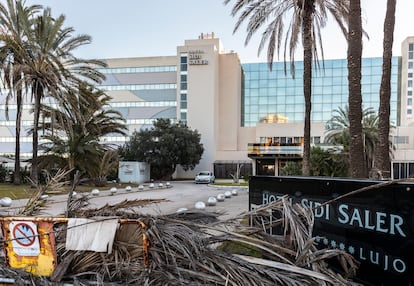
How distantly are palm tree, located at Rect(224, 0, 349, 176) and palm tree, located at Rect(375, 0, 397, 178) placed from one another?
2971mm

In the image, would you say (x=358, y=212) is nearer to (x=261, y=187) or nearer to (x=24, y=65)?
(x=261, y=187)

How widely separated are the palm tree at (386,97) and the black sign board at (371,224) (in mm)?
6373

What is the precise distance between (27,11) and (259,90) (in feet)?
149

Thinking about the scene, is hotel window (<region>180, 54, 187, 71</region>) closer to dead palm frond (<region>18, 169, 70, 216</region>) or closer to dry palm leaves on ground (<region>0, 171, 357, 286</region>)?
dead palm frond (<region>18, 169, 70, 216</region>)

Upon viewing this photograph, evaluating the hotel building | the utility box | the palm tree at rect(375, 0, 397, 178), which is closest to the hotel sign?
the hotel building

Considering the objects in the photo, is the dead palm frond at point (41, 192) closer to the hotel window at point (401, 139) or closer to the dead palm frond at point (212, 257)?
the dead palm frond at point (212, 257)

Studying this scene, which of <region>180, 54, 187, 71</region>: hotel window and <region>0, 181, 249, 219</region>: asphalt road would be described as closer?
<region>0, 181, 249, 219</region>: asphalt road

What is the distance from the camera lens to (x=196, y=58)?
51.6 meters

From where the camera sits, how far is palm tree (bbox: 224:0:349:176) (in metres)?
12.6

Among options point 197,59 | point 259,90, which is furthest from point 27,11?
point 259,90

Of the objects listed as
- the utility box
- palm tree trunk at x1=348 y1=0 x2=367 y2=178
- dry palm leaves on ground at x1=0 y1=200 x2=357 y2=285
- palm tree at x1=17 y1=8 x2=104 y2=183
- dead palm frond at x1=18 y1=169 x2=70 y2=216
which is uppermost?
palm tree at x1=17 y1=8 x2=104 y2=183

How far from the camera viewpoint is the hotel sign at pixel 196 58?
168 ft

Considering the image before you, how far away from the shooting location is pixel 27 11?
21.0 metres

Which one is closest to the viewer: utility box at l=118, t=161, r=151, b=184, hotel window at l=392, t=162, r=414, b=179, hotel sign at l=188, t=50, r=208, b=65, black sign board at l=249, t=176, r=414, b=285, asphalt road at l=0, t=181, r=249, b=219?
black sign board at l=249, t=176, r=414, b=285
